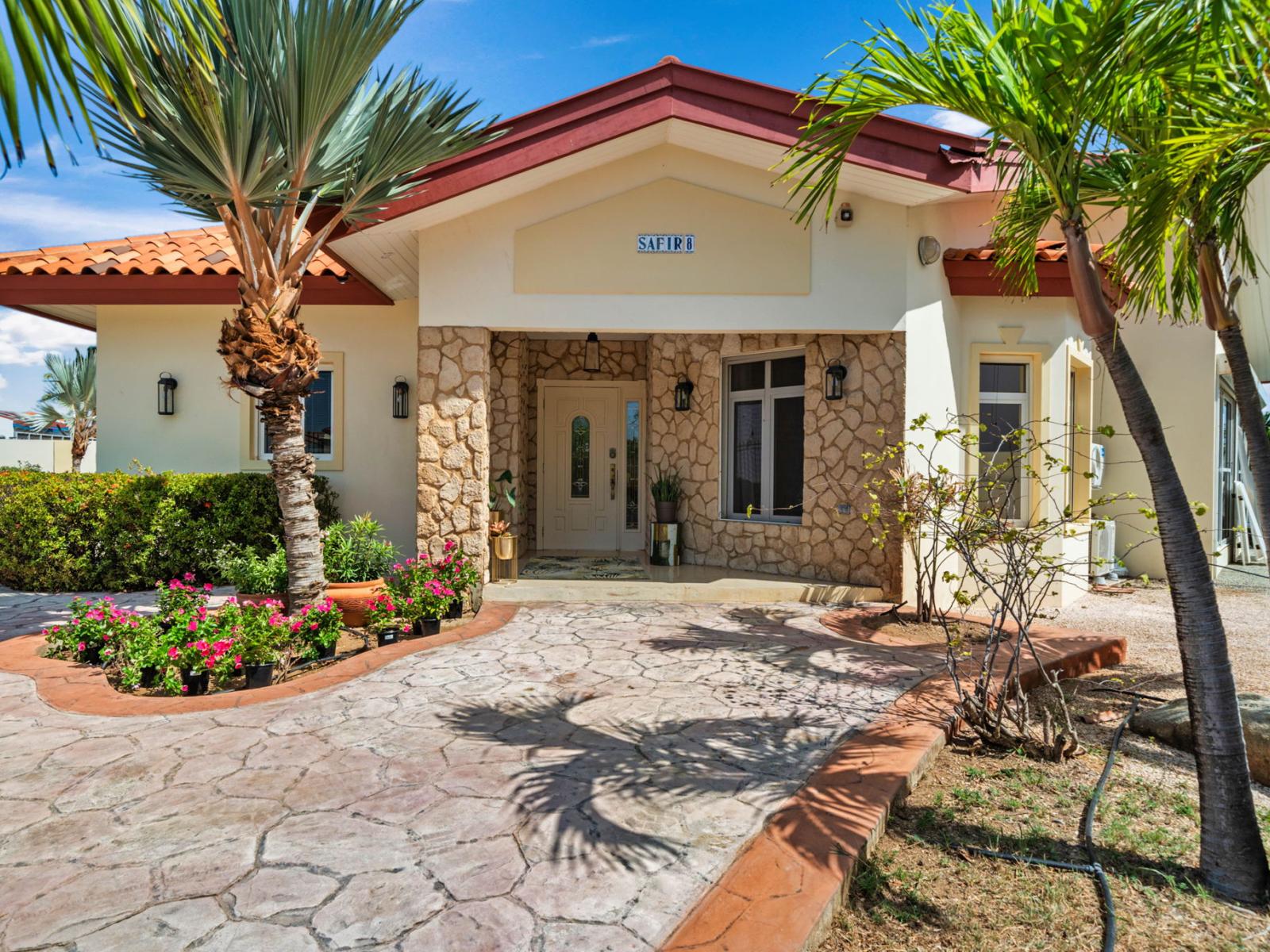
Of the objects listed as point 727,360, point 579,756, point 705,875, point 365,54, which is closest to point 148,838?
point 579,756

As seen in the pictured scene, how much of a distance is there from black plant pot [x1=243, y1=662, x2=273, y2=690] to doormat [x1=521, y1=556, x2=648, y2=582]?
4.05m

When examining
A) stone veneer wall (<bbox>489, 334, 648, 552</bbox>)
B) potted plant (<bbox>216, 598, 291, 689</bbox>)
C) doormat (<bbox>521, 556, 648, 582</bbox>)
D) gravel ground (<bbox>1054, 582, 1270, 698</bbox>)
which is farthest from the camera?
stone veneer wall (<bbox>489, 334, 648, 552</bbox>)

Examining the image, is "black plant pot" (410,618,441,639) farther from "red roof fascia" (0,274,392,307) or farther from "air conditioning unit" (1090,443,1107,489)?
"air conditioning unit" (1090,443,1107,489)

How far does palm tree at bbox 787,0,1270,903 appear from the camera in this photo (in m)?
2.82

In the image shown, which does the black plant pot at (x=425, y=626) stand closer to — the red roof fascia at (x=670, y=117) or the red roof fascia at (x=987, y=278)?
the red roof fascia at (x=670, y=117)

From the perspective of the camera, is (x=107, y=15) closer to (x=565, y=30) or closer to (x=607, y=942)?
(x=607, y=942)

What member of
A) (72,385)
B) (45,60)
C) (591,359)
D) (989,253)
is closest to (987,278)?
(989,253)

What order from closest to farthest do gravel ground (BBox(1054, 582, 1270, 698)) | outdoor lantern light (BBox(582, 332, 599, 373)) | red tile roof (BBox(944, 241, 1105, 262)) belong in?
gravel ground (BBox(1054, 582, 1270, 698)) < red tile roof (BBox(944, 241, 1105, 262)) < outdoor lantern light (BBox(582, 332, 599, 373))

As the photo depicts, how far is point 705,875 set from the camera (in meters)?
2.90

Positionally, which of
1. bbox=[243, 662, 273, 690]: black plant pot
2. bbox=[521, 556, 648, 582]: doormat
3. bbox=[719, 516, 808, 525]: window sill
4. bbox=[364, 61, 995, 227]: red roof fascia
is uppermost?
bbox=[364, 61, 995, 227]: red roof fascia

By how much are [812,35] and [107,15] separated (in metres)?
11.3

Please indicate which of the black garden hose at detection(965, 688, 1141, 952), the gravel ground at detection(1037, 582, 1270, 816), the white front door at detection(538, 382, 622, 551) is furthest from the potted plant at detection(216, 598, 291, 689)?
the white front door at detection(538, 382, 622, 551)

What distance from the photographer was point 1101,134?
10.7 ft

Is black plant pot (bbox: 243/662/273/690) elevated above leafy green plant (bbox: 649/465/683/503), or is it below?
below
